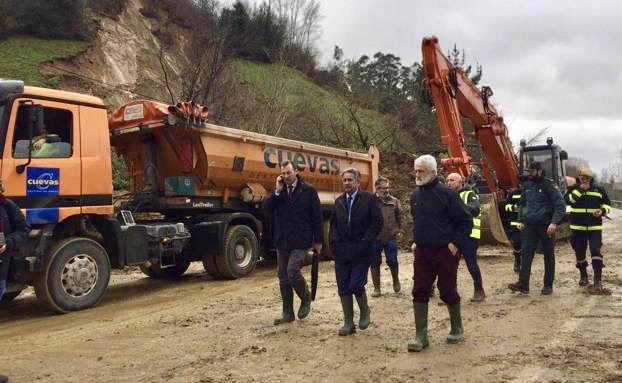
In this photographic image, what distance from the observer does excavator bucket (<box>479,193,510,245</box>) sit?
39.4 feet

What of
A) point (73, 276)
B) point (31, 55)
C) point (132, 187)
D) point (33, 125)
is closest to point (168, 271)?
point (132, 187)

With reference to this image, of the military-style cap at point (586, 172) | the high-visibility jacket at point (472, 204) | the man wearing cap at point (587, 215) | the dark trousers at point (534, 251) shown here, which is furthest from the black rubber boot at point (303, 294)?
the military-style cap at point (586, 172)

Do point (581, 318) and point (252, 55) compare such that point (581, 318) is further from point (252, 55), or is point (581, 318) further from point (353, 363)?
point (252, 55)

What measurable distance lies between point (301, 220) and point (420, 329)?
1695 mm

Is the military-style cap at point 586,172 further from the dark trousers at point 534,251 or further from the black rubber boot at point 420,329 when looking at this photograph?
the black rubber boot at point 420,329

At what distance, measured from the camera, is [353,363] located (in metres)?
4.62

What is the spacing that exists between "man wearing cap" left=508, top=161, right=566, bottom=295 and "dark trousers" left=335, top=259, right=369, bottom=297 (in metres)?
3.04

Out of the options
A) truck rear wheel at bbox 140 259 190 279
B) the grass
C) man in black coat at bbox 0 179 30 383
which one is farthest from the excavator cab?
the grass

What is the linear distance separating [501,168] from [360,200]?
9.36m

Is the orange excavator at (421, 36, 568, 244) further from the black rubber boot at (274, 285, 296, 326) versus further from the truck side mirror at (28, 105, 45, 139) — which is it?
the truck side mirror at (28, 105, 45, 139)

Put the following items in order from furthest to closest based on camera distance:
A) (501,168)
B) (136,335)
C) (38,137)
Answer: (501,168)
(38,137)
(136,335)

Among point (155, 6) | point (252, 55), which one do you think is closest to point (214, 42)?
point (155, 6)

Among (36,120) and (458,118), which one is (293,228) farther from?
(458,118)

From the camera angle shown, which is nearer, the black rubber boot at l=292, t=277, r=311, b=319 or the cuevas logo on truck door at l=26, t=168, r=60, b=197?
the black rubber boot at l=292, t=277, r=311, b=319
